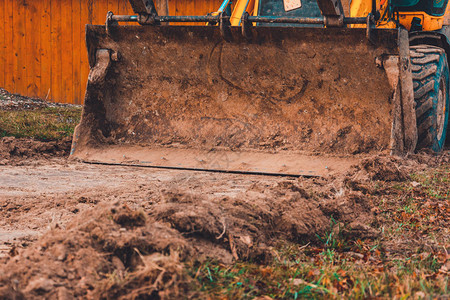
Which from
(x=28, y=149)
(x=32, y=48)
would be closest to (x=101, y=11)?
(x=32, y=48)

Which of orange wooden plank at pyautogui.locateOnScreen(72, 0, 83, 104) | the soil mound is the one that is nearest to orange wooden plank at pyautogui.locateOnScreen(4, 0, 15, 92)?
orange wooden plank at pyautogui.locateOnScreen(72, 0, 83, 104)

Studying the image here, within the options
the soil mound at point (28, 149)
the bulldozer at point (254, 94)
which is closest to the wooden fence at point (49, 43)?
the soil mound at point (28, 149)

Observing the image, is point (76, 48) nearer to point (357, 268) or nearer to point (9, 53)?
point (9, 53)

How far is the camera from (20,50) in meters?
10.4

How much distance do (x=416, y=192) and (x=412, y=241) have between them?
1.01 meters

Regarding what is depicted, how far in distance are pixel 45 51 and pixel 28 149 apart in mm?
6136

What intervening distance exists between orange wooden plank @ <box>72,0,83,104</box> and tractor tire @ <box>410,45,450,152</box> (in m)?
7.09

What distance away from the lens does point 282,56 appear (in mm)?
4465

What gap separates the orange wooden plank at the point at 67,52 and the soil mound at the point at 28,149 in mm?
5344

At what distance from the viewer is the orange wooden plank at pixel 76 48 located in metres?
10.2

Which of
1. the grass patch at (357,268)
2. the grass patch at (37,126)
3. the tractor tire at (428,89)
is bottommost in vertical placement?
the grass patch at (37,126)

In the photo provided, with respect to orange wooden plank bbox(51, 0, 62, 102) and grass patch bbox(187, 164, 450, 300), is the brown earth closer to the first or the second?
grass patch bbox(187, 164, 450, 300)

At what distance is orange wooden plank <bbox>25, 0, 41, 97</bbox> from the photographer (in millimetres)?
10328

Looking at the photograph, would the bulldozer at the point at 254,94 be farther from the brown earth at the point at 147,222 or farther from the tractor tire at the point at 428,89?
the brown earth at the point at 147,222
